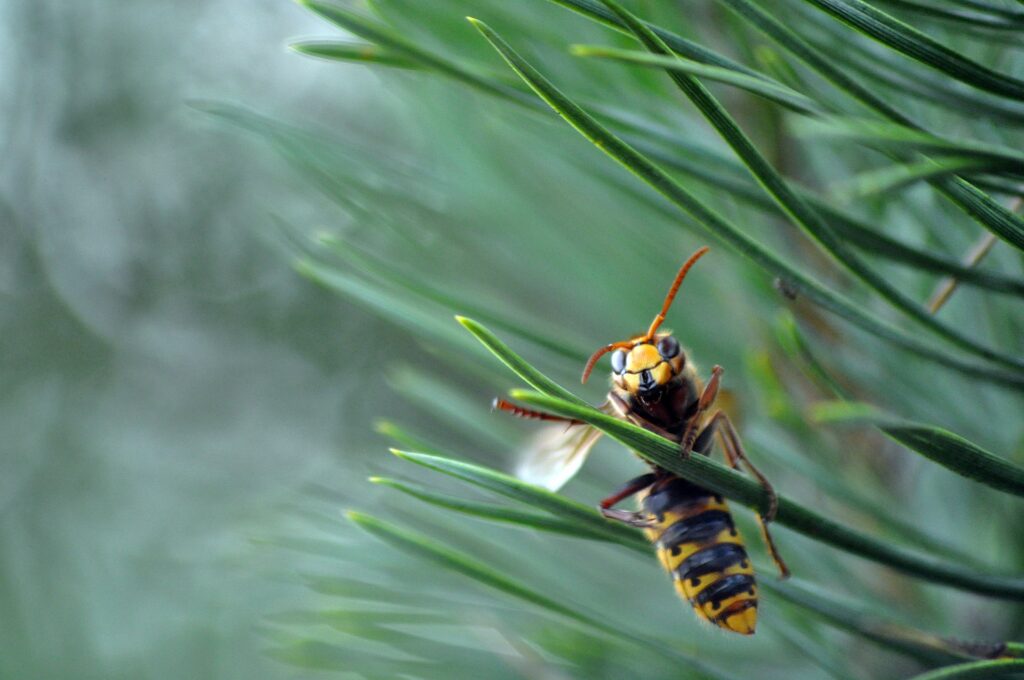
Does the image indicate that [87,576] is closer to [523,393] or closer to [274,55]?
[274,55]

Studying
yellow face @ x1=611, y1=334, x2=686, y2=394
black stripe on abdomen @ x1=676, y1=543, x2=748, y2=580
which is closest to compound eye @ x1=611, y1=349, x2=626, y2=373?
yellow face @ x1=611, y1=334, x2=686, y2=394

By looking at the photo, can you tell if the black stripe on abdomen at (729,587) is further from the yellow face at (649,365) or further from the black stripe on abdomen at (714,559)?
the yellow face at (649,365)

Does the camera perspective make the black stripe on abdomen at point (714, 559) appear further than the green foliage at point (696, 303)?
Yes

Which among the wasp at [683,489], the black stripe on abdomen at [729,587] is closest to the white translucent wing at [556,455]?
the wasp at [683,489]

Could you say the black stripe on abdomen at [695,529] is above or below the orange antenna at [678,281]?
below

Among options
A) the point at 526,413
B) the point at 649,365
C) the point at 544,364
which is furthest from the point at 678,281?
the point at 544,364

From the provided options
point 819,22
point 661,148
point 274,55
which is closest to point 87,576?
point 274,55

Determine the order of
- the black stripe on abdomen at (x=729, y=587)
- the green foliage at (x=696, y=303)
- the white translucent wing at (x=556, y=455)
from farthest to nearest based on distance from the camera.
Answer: the white translucent wing at (x=556, y=455) < the black stripe on abdomen at (x=729, y=587) < the green foliage at (x=696, y=303)

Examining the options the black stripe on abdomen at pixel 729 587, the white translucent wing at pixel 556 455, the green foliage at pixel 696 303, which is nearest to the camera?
the green foliage at pixel 696 303

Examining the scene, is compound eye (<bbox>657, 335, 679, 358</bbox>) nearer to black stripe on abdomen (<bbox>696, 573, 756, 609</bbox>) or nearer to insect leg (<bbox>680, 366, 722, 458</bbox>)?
insect leg (<bbox>680, 366, 722, 458</bbox>)
